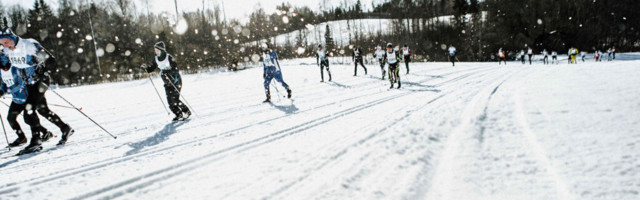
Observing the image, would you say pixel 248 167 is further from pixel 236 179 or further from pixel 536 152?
pixel 536 152

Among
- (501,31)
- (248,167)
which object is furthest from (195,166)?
(501,31)

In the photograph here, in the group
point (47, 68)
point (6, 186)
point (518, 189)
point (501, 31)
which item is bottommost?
point (518, 189)

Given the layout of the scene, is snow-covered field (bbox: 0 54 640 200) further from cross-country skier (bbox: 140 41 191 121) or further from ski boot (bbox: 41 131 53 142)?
cross-country skier (bbox: 140 41 191 121)

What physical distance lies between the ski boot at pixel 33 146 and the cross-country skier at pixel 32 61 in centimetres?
33

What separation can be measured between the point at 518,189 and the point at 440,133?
1.71 m

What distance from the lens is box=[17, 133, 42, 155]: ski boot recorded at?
439 cm

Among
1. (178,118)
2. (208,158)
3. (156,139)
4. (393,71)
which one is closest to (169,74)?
(178,118)

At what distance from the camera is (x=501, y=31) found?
4159 centimetres

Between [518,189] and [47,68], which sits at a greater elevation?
[47,68]

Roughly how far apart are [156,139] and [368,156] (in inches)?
134

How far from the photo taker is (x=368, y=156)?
3.41m

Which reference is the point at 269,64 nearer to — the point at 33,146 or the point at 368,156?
the point at 33,146

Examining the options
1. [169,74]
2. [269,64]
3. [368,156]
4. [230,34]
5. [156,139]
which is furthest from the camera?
[230,34]

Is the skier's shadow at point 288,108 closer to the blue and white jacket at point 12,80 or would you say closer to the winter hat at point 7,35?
the blue and white jacket at point 12,80
